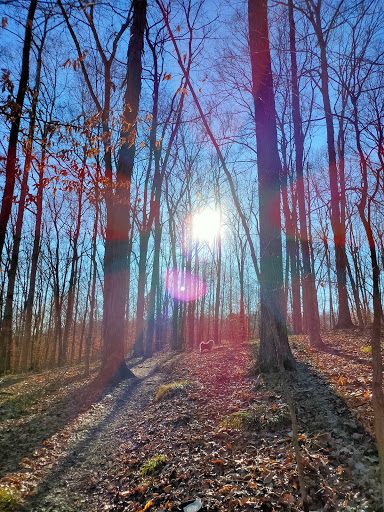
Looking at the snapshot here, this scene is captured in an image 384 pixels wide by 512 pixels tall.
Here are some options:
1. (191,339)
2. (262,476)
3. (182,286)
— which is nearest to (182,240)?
(182,286)

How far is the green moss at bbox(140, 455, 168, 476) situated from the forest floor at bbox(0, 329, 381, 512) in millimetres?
16

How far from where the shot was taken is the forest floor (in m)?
2.98

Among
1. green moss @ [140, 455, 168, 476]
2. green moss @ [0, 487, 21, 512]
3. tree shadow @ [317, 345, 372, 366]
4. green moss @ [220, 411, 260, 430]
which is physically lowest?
green moss @ [0, 487, 21, 512]

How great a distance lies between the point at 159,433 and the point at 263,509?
252 cm

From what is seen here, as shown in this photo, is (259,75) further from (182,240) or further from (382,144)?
(182,240)

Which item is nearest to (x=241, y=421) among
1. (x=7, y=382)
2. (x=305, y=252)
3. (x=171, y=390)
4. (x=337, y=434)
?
(x=337, y=434)

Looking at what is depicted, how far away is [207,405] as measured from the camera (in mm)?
5570

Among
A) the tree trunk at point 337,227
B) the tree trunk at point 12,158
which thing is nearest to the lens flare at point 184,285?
the tree trunk at point 337,227

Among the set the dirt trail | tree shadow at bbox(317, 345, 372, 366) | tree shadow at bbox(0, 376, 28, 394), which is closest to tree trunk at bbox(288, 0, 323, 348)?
tree shadow at bbox(317, 345, 372, 366)

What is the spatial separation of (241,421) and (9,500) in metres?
2.90

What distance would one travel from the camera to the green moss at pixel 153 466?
3.78 m

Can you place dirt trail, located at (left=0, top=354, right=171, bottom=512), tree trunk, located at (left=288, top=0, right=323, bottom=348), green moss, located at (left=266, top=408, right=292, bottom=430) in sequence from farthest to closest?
1. tree trunk, located at (left=288, top=0, right=323, bottom=348)
2. green moss, located at (left=266, top=408, right=292, bottom=430)
3. dirt trail, located at (left=0, top=354, right=171, bottom=512)

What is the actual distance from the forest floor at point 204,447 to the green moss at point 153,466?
2 cm

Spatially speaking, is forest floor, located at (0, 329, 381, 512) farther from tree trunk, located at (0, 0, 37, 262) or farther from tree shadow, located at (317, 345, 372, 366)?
tree trunk, located at (0, 0, 37, 262)
